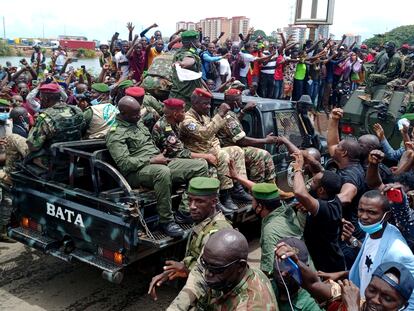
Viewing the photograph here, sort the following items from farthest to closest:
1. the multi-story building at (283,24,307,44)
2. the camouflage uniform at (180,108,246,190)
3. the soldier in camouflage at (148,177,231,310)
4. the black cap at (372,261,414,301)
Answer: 1. the multi-story building at (283,24,307,44)
2. the camouflage uniform at (180,108,246,190)
3. the soldier in camouflage at (148,177,231,310)
4. the black cap at (372,261,414,301)

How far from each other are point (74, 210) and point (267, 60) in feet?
28.7

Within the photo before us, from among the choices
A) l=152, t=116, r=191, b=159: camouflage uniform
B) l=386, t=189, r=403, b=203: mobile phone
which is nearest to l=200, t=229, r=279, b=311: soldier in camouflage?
l=386, t=189, r=403, b=203: mobile phone

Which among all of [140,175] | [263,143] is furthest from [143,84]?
[140,175]

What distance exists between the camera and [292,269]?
8.94 ft

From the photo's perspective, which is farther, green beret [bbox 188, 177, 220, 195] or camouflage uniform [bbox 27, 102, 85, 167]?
camouflage uniform [bbox 27, 102, 85, 167]

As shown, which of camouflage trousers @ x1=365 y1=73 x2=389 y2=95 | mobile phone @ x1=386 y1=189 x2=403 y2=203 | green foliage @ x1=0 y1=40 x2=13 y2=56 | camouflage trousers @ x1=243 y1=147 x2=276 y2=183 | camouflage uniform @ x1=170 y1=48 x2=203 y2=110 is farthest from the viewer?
green foliage @ x1=0 y1=40 x2=13 y2=56

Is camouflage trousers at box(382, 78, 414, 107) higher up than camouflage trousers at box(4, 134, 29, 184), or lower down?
higher up

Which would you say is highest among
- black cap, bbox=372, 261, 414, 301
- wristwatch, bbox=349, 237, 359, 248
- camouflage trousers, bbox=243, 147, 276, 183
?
black cap, bbox=372, 261, 414, 301

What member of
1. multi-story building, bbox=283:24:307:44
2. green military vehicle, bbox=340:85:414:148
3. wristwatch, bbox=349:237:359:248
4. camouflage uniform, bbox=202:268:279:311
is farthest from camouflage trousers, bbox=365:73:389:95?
camouflage uniform, bbox=202:268:279:311

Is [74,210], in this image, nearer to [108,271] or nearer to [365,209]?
[108,271]

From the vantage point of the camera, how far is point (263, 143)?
600 centimetres

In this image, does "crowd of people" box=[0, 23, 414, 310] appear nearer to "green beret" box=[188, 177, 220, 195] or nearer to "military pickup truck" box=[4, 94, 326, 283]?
"green beret" box=[188, 177, 220, 195]

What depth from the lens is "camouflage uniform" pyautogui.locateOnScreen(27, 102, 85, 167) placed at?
495 centimetres

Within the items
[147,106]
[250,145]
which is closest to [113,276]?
[250,145]
